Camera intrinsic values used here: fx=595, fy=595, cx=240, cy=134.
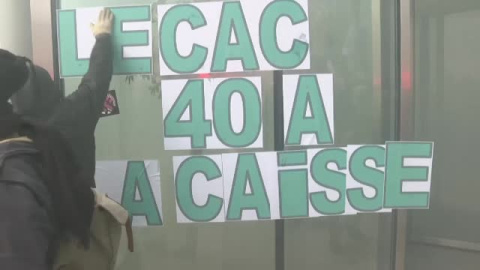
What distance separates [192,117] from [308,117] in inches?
20.2

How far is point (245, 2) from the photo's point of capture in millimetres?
2570

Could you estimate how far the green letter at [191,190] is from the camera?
104 inches

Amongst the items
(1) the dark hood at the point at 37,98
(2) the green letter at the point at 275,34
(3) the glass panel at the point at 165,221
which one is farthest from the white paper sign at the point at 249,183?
(1) the dark hood at the point at 37,98

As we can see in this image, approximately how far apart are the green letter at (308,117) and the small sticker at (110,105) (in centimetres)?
79

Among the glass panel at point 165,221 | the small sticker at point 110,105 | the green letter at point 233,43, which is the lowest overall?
the glass panel at point 165,221

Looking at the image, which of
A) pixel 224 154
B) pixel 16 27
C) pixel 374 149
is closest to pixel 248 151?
pixel 224 154

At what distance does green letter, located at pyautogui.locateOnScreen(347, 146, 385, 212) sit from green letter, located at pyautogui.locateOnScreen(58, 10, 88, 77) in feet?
4.17

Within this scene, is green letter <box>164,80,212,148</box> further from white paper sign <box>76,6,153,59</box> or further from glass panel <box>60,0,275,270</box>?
white paper sign <box>76,6,153,59</box>

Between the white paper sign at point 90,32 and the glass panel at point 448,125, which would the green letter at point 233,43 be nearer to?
the white paper sign at point 90,32

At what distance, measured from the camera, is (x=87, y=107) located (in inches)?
88.7

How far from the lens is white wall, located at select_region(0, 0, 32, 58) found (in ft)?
8.52

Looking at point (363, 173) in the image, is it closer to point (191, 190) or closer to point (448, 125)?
point (191, 190)

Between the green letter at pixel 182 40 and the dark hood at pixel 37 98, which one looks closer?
the dark hood at pixel 37 98

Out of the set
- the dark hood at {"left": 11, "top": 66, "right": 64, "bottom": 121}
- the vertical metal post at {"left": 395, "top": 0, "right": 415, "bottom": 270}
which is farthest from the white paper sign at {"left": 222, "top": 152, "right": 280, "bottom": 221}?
the dark hood at {"left": 11, "top": 66, "right": 64, "bottom": 121}
